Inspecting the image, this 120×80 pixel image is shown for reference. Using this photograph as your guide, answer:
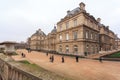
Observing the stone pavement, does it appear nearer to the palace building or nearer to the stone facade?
the palace building

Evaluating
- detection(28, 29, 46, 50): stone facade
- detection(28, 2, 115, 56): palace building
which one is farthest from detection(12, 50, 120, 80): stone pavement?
detection(28, 29, 46, 50): stone facade

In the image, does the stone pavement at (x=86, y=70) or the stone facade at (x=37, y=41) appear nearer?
the stone pavement at (x=86, y=70)

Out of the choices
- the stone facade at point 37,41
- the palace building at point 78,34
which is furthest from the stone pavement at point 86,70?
the stone facade at point 37,41

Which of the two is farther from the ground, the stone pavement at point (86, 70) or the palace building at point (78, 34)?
the palace building at point (78, 34)

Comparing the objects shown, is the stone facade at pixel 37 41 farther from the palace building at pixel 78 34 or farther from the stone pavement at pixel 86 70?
the stone pavement at pixel 86 70

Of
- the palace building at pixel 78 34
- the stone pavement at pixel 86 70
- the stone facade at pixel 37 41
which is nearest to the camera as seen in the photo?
the stone pavement at pixel 86 70

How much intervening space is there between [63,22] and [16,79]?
119ft

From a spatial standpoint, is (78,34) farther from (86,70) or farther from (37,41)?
(37,41)

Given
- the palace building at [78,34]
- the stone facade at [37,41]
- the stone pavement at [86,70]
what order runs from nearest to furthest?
the stone pavement at [86,70]
the palace building at [78,34]
the stone facade at [37,41]

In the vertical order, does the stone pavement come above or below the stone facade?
below

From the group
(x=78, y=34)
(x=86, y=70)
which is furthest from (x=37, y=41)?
(x=86, y=70)

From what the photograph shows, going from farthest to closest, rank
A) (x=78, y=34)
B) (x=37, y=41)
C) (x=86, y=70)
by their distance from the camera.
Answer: (x=37, y=41) → (x=78, y=34) → (x=86, y=70)

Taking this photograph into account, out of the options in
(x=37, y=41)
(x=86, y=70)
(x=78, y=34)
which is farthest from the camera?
(x=37, y=41)

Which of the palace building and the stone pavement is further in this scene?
the palace building
